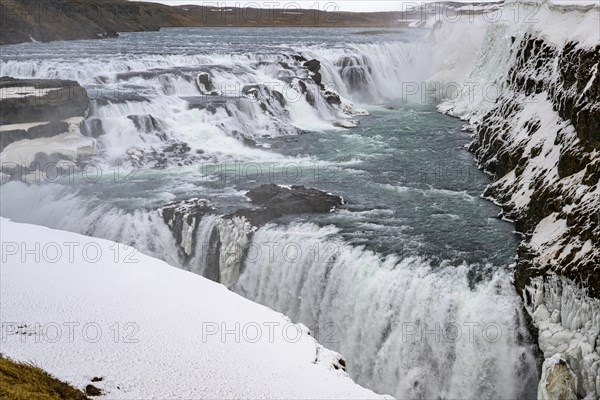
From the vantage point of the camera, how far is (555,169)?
12758mm

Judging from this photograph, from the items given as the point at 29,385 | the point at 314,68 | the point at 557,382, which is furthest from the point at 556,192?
the point at 314,68

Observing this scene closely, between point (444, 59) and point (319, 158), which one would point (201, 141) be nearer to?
point (319, 158)

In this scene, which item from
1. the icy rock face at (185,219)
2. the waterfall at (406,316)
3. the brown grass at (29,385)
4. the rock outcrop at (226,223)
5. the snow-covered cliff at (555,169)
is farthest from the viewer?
the icy rock face at (185,219)

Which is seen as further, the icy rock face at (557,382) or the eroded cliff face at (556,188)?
the eroded cliff face at (556,188)

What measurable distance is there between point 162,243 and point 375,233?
207 inches

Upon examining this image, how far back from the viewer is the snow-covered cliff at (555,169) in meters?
9.12

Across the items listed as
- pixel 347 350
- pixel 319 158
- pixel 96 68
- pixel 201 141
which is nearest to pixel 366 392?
pixel 347 350

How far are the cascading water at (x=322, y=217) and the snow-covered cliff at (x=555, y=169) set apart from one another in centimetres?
53

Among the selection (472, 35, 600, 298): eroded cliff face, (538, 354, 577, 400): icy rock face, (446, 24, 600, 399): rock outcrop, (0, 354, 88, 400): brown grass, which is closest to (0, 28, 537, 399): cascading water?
(446, 24, 600, 399): rock outcrop

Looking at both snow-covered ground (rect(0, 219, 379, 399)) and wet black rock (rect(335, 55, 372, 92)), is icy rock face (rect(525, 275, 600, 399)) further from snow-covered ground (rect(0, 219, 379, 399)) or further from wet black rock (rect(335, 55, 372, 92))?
wet black rock (rect(335, 55, 372, 92))

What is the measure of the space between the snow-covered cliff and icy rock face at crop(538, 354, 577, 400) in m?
0.02

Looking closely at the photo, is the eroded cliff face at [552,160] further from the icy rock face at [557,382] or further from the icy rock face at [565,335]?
the icy rock face at [557,382]

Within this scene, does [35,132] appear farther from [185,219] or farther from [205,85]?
[205,85]

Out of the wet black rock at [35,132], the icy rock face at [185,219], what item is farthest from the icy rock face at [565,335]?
the wet black rock at [35,132]
